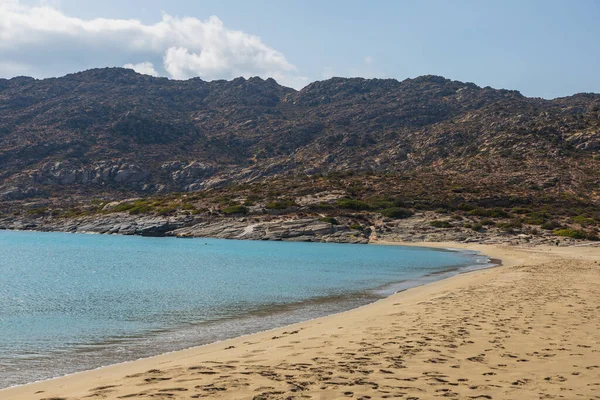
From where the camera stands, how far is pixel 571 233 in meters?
76.7

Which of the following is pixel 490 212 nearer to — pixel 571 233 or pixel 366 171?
pixel 571 233

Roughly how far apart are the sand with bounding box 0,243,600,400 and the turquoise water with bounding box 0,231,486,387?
2183mm

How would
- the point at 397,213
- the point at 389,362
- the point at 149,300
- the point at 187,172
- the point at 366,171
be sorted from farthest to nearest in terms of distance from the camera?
the point at 187,172, the point at 366,171, the point at 397,213, the point at 149,300, the point at 389,362

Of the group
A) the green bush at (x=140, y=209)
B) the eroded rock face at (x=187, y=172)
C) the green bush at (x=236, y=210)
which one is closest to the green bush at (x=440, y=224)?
the green bush at (x=236, y=210)

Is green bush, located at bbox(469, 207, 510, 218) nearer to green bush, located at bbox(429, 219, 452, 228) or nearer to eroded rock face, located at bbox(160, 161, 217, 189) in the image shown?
green bush, located at bbox(429, 219, 452, 228)

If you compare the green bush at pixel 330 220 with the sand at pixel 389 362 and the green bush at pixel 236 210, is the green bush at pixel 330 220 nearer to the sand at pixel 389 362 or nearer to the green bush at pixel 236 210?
the green bush at pixel 236 210

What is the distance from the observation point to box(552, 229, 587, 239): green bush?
75.6 meters

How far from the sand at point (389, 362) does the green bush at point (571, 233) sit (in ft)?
210

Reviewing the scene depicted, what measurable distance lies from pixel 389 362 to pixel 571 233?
77238 millimetres

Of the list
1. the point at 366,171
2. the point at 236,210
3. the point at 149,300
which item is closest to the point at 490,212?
the point at 236,210

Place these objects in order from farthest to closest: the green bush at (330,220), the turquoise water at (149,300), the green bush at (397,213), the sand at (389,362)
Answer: the green bush at (397,213) < the green bush at (330,220) < the turquoise water at (149,300) < the sand at (389,362)

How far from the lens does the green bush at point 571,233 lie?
75.6 metres

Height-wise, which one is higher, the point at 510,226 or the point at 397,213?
the point at 397,213

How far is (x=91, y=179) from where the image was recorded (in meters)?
170
